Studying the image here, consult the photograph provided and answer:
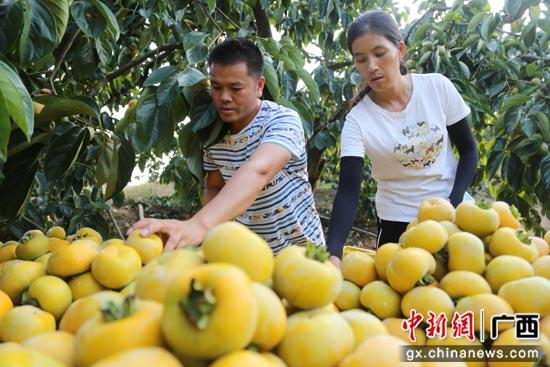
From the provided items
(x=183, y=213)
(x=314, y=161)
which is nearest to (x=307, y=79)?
(x=314, y=161)

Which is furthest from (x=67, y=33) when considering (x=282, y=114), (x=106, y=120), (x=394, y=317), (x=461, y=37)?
(x=461, y=37)

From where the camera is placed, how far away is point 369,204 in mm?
7398

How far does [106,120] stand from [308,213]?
4.33 feet

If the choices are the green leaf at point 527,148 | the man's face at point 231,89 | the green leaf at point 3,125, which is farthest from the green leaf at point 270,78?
the green leaf at point 527,148

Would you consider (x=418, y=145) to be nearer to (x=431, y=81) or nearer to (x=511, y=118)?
(x=431, y=81)

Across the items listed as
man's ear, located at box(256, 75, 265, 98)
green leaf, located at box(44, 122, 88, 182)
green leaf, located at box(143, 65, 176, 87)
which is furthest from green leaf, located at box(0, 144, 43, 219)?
man's ear, located at box(256, 75, 265, 98)

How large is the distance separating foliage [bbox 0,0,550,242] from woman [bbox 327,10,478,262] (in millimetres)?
344

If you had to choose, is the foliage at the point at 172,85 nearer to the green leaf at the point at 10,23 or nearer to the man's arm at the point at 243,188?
the green leaf at the point at 10,23

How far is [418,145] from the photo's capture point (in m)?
1.95

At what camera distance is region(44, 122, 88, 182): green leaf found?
1.69 m

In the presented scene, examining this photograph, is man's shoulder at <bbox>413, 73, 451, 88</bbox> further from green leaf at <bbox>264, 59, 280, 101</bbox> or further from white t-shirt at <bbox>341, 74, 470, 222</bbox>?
green leaf at <bbox>264, 59, 280, 101</bbox>

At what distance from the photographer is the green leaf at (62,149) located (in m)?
1.69

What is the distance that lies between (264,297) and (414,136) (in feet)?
4.69

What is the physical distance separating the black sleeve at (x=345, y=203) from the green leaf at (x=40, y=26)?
1.07 meters
